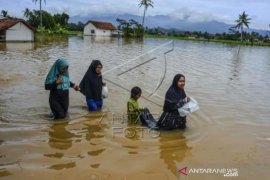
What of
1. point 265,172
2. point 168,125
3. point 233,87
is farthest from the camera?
point 233,87

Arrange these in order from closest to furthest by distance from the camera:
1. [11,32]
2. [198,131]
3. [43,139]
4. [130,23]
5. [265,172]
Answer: [265,172]
[43,139]
[198,131]
[11,32]
[130,23]

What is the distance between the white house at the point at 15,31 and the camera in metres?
38.0

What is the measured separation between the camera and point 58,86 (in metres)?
8.05

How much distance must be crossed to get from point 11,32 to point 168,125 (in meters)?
34.7

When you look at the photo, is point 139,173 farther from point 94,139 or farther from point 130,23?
point 130,23

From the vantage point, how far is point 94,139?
23.7ft

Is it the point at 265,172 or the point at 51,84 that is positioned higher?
the point at 51,84

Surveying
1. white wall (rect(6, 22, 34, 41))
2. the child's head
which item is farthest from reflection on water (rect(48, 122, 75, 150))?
white wall (rect(6, 22, 34, 41))

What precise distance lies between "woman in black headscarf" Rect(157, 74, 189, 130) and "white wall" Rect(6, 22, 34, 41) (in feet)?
112

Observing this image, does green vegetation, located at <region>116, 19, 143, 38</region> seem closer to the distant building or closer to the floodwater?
the distant building

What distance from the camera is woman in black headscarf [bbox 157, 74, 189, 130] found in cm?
732

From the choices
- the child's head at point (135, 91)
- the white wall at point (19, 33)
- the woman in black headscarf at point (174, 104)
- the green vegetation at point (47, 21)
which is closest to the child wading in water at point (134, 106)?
the child's head at point (135, 91)

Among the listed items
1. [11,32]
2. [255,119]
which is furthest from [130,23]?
[255,119]

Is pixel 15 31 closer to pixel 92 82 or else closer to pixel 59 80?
pixel 92 82
